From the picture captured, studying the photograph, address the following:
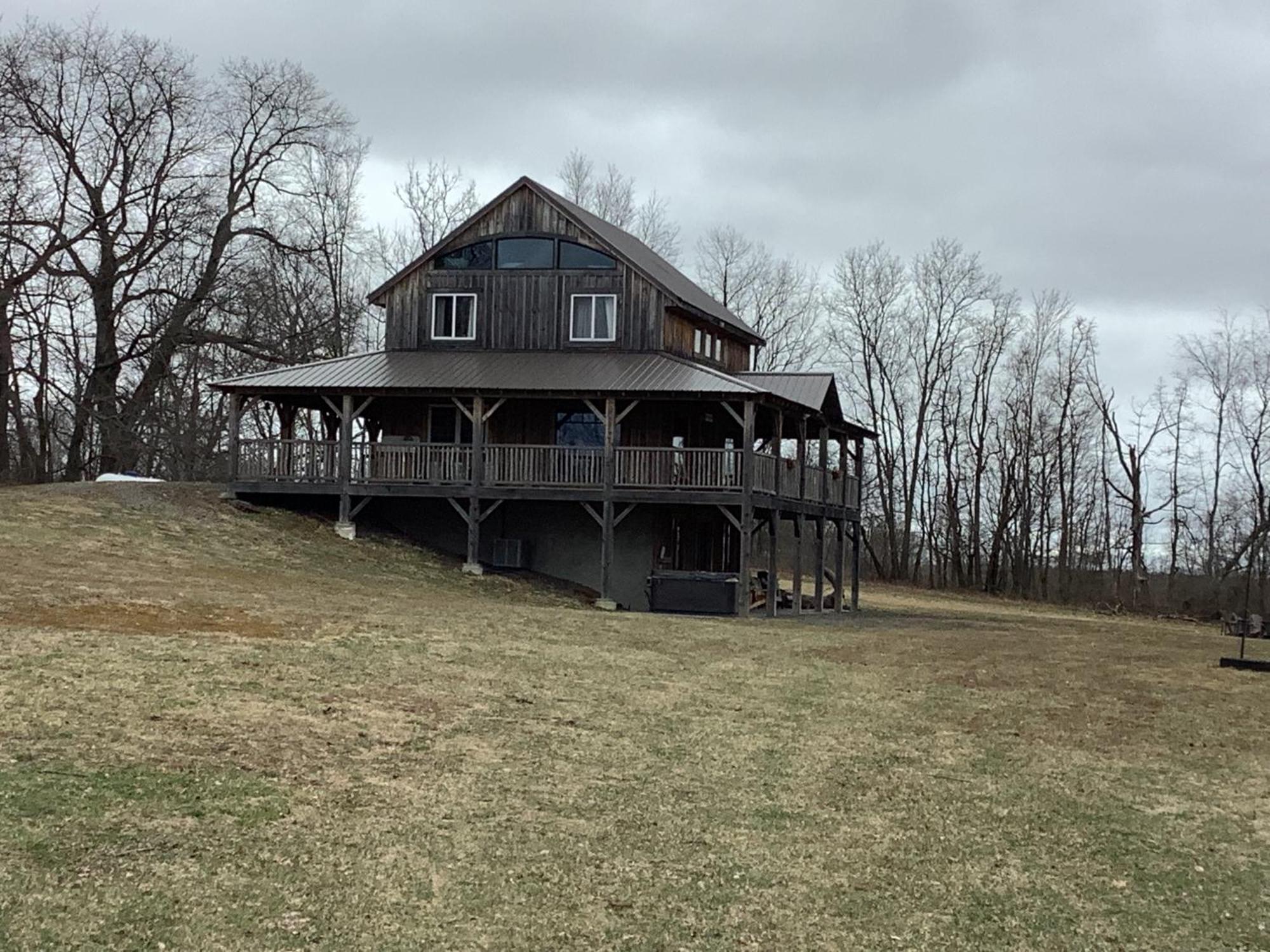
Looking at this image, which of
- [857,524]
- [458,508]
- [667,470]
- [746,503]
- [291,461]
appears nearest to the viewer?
[746,503]

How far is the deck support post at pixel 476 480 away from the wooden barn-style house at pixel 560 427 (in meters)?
0.04

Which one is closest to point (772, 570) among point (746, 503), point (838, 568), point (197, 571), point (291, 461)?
point (746, 503)

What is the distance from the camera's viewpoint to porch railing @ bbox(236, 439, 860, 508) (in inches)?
1037

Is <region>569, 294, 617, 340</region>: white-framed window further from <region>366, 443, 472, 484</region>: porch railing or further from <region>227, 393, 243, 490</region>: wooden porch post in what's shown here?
<region>227, 393, 243, 490</region>: wooden porch post

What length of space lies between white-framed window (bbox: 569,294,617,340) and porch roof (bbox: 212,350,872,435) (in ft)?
1.53

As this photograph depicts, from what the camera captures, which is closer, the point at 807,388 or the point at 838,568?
the point at 807,388

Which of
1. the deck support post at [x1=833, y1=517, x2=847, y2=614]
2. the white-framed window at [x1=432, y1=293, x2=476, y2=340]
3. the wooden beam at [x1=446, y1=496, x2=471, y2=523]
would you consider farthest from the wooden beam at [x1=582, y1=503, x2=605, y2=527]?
the deck support post at [x1=833, y1=517, x2=847, y2=614]

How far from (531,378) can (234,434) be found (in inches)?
260

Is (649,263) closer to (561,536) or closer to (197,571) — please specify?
(561,536)

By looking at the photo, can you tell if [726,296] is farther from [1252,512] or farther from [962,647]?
[962,647]

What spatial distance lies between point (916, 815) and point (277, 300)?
38.1 metres

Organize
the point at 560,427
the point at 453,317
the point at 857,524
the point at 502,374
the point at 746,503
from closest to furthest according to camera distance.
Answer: the point at 746,503 → the point at 502,374 → the point at 560,427 → the point at 453,317 → the point at 857,524

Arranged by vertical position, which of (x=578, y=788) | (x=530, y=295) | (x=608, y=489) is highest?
(x=530, y=295)

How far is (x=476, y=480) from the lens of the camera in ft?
87.5
